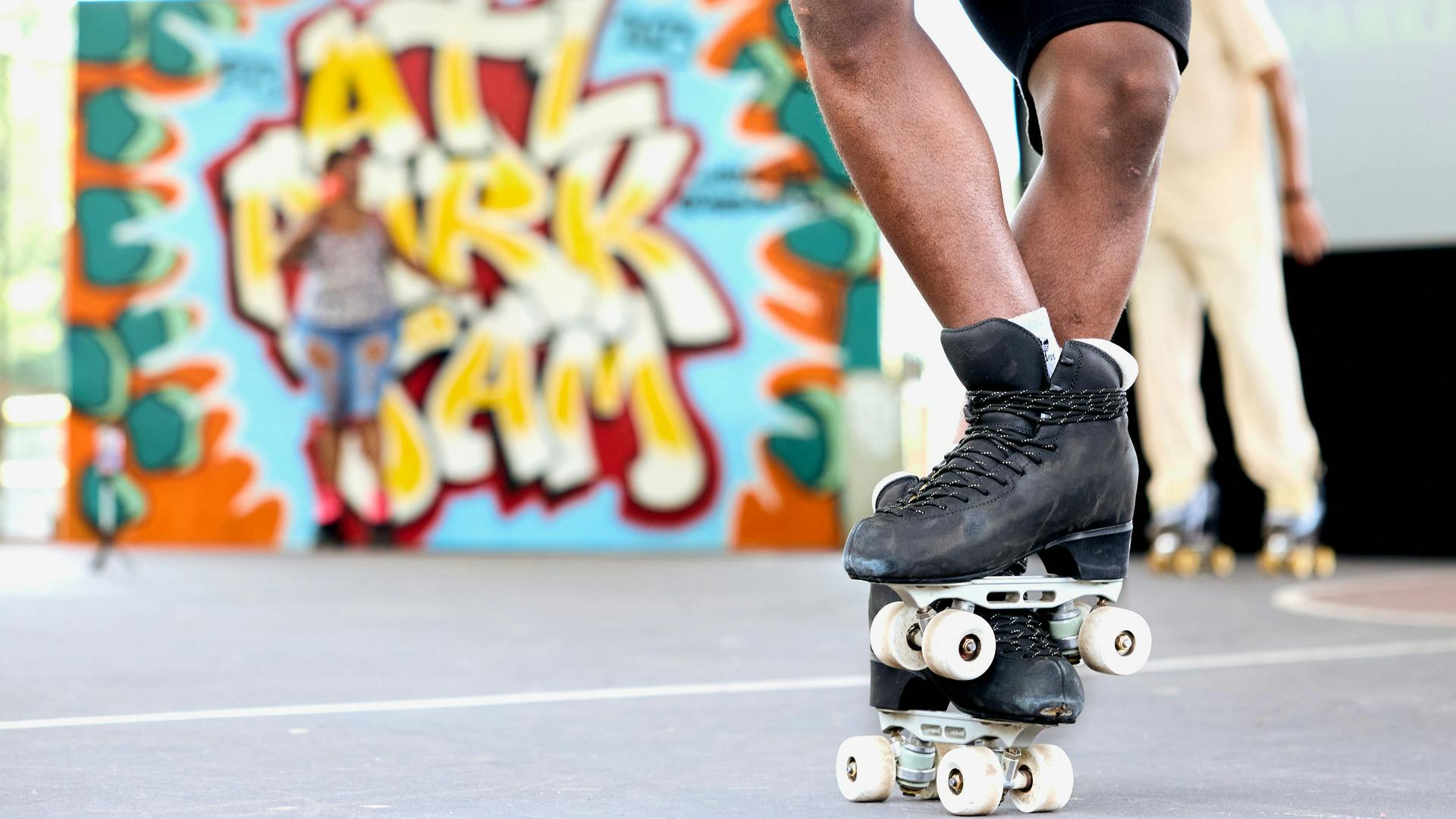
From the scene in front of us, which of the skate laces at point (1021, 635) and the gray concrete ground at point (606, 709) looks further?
the gray concrete ground at point (606, 709)

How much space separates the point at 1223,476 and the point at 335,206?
13.2 feet

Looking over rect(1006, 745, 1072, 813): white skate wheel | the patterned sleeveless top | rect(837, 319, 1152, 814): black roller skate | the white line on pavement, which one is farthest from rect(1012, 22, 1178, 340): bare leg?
the patterned sleeveless top

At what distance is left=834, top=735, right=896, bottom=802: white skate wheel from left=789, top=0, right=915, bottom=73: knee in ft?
1.80

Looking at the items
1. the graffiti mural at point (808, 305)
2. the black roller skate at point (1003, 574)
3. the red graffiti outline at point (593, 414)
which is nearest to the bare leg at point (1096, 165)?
the black roller skate at point (1003, 574)

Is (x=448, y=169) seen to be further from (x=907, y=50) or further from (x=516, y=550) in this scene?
(x=907, y=50)

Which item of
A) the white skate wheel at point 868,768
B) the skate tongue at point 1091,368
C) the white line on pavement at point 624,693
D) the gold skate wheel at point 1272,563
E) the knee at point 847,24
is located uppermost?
the knee at point 847,24

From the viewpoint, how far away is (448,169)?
864cm

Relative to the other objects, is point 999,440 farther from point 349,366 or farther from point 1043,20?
point 349,366

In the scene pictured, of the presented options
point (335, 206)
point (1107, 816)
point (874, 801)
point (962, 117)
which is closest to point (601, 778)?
point (874, 801)

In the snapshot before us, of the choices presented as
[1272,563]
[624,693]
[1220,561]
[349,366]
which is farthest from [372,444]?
[624,693]

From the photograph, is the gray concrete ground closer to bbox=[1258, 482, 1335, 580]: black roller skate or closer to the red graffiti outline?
bbox=[1258, 482, 1335, 580]: black roller skate

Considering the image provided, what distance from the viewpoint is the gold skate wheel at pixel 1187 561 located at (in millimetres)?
5809

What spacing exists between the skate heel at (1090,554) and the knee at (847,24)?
0.42 meters

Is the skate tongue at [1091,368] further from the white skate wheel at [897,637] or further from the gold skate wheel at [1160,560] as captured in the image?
the gold skate wheel at [1160,560]
